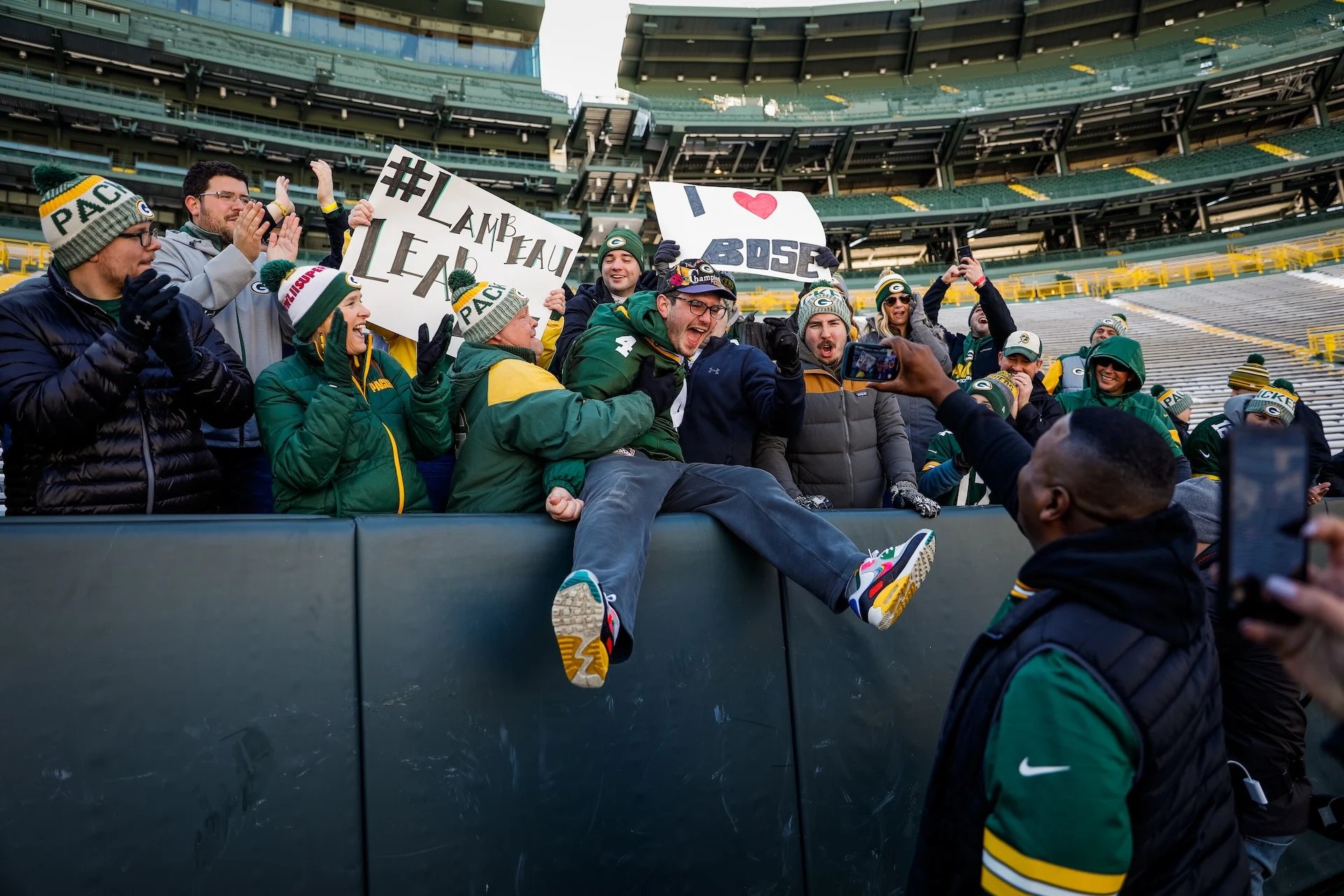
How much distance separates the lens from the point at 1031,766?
1.41 meters

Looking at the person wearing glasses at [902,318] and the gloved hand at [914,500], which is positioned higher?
the person wearing glasses at [902,318]

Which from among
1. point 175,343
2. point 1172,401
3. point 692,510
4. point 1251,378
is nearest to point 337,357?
point 175,343

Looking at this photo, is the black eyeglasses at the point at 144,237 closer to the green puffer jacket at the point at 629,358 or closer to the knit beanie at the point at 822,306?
the green puffer jacket at the point at 629,358

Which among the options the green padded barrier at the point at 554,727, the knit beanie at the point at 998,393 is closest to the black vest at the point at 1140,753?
the green padded barrier at the point at 554,727

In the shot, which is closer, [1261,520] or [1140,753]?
[1261,520]

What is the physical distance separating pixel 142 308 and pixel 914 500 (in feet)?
8.79

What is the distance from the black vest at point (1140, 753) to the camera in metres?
1.47

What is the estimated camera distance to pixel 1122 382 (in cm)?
470

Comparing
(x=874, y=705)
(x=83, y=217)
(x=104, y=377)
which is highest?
(x=83, y=217)

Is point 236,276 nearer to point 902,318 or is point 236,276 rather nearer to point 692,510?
point 692,510

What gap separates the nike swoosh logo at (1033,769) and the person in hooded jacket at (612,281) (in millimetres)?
3704

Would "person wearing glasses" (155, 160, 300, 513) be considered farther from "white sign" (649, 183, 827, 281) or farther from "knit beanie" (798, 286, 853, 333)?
"white sign" (649, 183, 827, 281)

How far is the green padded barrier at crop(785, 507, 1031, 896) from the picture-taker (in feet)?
8.42

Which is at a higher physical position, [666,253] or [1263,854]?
[666,253]
